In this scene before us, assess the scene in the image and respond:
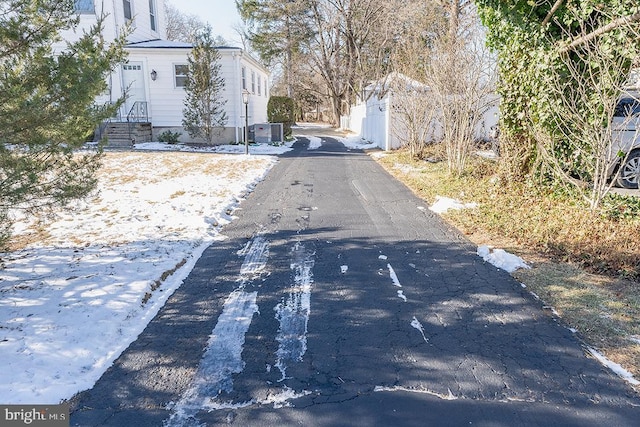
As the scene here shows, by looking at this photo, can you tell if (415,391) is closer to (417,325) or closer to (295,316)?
(417,325)

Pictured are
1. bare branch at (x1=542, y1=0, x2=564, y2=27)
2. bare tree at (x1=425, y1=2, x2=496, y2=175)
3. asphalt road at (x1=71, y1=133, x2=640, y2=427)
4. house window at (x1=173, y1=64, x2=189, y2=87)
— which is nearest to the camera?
asphalt road at (x1=71, y1=133, x2=640, y2=427)

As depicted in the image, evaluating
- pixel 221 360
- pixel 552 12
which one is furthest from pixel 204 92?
pixel 221 360

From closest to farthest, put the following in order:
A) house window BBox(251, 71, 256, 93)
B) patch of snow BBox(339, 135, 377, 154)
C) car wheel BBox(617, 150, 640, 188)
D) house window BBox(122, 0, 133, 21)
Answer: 1. car wheel BBox(617, 150, 640, 188)
2. house window BBox(122, 0, 133, 21)
3. patch of snow BBox(339, 135, 377, 154)
4. house window BBox(251, 71, 256, 93)

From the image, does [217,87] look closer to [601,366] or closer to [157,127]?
[157,127]

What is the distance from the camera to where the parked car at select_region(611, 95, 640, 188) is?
5.32m

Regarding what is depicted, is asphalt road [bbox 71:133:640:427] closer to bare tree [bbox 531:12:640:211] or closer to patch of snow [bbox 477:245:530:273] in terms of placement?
patch of snow [bbox 477:245:530:273]

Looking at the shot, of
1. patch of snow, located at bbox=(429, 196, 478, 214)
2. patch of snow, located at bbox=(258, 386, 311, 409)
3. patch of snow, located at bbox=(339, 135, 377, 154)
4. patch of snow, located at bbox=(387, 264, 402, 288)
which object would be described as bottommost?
patch of snow, located at bbox=(258, 386, 311, 409)

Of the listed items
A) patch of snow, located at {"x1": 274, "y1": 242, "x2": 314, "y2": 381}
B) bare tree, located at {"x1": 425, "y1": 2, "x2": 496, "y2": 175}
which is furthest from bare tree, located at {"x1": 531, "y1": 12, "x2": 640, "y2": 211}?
patch of snow, located at {"x1": 274, "y1": 242, "x2": 314, "y2": 381}

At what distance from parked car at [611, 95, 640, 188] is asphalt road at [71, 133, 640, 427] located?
2572mm

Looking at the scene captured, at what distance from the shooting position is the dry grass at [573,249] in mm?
3301

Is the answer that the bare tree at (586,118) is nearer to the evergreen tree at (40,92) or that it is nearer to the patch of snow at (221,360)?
the patch of snow at (221,360)

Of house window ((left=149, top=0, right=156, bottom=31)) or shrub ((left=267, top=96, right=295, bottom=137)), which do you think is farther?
shrub ((left=267, top=96, right=295, bottom=137))

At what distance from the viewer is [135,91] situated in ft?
56.1

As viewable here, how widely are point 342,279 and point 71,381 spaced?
2.49 metres
